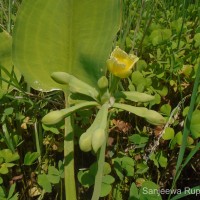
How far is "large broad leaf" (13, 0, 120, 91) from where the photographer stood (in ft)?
2.63

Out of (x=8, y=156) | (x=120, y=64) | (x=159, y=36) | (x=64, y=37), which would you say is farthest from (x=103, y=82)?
(x=159, y=36)

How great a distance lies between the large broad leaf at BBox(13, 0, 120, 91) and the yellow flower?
113mm

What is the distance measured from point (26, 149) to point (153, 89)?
1.20ft

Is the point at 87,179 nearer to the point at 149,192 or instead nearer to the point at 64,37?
the point at 149,192

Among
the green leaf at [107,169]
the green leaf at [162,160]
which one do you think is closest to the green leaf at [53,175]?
the green leaf at [107,169]

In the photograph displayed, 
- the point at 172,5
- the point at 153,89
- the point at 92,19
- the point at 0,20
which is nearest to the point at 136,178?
the point at 153,89

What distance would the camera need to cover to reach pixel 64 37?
834 mm

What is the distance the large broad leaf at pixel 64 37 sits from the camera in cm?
80

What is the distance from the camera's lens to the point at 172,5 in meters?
1.54

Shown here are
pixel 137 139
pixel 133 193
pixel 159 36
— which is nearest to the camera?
pixel 133 193

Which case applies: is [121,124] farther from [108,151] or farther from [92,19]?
[92,19]

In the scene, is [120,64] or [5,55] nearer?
[120,64]

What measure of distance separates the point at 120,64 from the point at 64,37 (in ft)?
0.71

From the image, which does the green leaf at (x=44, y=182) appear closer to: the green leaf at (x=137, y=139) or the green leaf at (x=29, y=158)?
the green leaf at (x=29, y=158)
